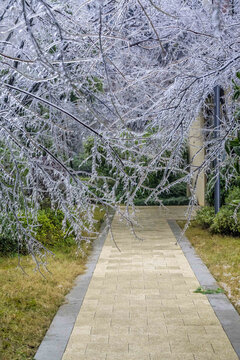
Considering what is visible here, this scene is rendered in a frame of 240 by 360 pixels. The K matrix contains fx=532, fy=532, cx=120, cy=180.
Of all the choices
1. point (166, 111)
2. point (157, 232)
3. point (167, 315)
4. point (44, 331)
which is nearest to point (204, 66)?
point (166, 111)

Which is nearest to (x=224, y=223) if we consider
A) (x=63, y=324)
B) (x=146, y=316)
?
(x=146, y=316)

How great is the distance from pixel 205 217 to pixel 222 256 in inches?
141

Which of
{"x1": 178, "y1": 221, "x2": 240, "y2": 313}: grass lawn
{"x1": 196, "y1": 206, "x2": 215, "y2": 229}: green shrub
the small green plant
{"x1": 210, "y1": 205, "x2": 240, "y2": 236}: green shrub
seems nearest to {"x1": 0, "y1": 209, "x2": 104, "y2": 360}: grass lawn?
the small green plant

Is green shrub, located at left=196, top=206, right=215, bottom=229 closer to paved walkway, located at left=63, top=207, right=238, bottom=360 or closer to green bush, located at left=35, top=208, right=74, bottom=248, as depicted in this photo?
paved walkway, located at left=63, top=207, right=238, bottom=360

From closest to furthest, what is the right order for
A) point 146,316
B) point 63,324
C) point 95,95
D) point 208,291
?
1. point 95,95
2. point 63,324
3. point 146,316
4. point 208,291

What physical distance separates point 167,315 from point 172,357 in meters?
1.43

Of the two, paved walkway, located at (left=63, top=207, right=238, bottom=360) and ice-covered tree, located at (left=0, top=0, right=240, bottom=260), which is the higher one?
ice-covered tree, located at (left=0, top=0, right=240, bottom=260)

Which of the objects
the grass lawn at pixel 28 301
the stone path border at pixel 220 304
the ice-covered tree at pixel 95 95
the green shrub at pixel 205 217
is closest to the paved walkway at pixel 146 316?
the stone path border at pixel 220 304

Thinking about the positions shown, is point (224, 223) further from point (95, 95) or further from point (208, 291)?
point (95, 95)

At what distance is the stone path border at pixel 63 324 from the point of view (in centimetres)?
516

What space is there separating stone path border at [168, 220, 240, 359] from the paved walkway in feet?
0.26

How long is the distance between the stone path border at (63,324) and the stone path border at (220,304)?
68.0 inches

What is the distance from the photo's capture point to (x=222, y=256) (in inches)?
403

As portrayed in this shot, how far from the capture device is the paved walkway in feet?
17.1
